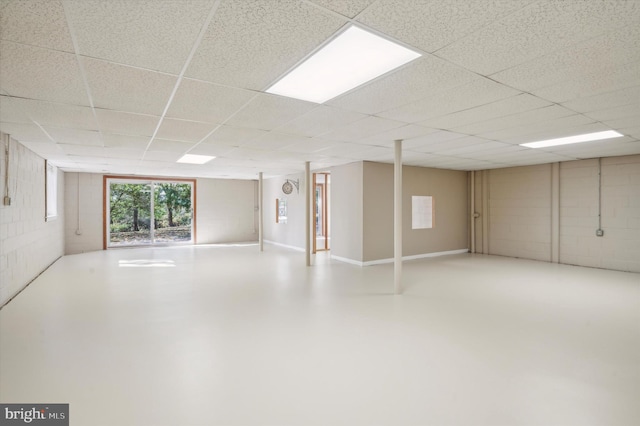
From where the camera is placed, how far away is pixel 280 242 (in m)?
10.3

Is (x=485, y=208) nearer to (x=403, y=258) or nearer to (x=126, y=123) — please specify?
(x=403, y=258)

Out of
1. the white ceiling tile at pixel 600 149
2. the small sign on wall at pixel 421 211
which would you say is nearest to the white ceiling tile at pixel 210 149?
the small sign on wall at pixel 421 211

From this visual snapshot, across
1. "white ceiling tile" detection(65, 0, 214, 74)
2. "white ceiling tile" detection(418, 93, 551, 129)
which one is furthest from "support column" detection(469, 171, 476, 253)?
"white ceiling tile" detection(65, 0, 214, 74)

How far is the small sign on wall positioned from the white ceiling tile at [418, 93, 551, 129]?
398 cm

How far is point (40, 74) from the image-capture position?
2285mm

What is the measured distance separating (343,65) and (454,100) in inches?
49.4

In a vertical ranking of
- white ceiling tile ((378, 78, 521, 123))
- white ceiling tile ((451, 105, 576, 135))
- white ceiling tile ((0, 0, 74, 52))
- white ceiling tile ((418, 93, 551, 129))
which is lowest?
white ceiling tile ((0, 0, 74, 52))

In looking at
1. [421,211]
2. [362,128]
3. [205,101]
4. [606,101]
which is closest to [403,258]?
[421,211]

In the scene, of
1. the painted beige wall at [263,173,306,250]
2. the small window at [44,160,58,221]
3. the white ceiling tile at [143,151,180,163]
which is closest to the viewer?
the white ceiling tile at [143,151,180,163]

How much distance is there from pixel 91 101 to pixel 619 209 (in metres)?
8.41

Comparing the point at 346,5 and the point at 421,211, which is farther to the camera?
the point at 421,211

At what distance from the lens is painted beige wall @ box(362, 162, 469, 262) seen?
6.82 m

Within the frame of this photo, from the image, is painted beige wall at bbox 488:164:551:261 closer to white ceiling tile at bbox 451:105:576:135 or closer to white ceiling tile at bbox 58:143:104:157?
white ceiling tile at bbox 451:105:576:135

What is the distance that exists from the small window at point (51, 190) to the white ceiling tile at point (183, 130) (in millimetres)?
3764
